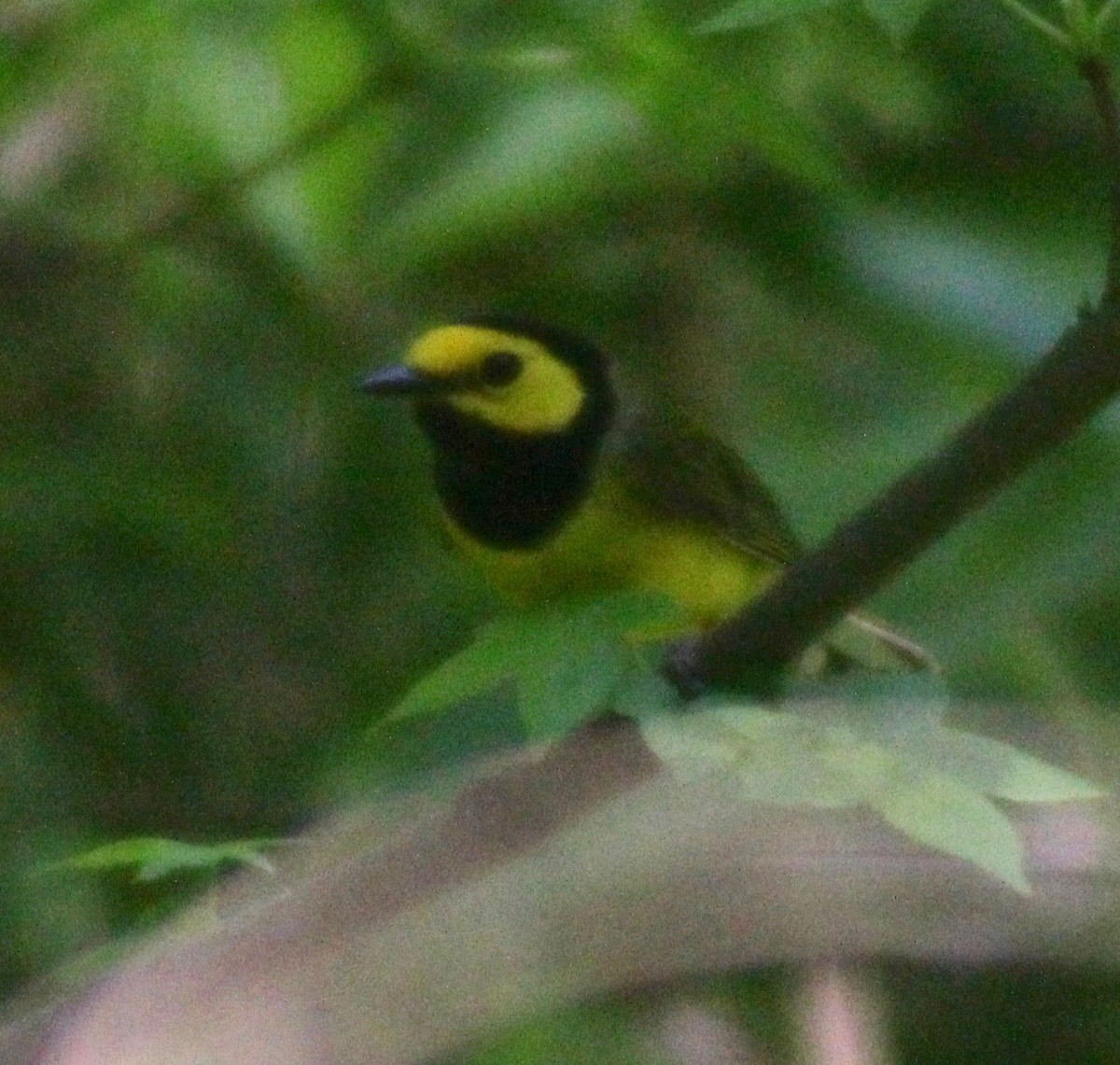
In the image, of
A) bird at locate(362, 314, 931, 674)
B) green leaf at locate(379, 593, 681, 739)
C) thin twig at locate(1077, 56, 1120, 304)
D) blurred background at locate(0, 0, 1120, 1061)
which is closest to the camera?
thin twig at locate(1077, 56, 1120, 304)

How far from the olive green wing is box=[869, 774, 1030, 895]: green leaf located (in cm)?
69

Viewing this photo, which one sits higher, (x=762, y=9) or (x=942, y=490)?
(x=762, y=9)

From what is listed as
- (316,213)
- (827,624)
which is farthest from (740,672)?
→ (316,213)

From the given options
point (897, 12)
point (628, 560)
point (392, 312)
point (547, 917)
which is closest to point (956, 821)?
point (547, 917)

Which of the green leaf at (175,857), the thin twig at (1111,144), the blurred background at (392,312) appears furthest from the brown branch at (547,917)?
the blurred background at (392,312)

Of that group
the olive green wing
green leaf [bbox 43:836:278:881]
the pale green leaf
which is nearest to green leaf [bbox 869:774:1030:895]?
the pale green leaf

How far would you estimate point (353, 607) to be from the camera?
1.61 metres

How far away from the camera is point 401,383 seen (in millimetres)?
1438

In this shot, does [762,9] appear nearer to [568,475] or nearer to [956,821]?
[956,821]

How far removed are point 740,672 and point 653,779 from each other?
0.06m

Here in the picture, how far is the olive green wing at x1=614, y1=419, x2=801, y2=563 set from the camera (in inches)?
59.5

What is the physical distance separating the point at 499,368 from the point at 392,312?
0.16 m

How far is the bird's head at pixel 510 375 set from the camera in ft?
4.86

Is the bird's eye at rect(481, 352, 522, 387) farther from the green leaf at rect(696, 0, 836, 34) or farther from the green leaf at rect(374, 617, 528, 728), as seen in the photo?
the green leaf at rect(696, 0, 836, 34)
